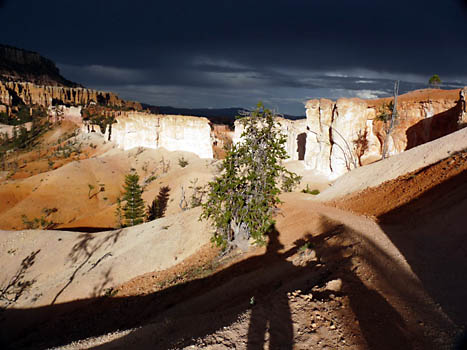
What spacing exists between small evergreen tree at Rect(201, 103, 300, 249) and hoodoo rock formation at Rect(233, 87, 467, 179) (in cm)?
1622

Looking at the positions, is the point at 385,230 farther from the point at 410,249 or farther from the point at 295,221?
the point at 295,221

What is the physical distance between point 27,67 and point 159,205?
143487 millimetres

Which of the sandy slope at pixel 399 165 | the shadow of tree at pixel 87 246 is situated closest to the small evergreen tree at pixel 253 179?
the sandy slope at pixel 399 165

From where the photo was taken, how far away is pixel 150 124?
5203 centimetres

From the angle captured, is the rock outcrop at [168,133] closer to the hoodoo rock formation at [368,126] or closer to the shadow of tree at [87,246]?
the hoodoo rock formation at [368,126]

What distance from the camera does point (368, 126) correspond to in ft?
85.4

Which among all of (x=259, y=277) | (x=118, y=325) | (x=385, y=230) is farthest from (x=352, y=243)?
(x=118, y=325)

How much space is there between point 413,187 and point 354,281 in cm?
957

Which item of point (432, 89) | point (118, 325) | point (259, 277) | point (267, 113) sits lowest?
point (118, 325)

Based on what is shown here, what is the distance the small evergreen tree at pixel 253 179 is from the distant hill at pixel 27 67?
14137 cm

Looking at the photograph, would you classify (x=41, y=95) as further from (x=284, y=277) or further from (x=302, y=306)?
(x=302, y=306)

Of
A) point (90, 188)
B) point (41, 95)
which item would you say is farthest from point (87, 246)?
point (41, 95)

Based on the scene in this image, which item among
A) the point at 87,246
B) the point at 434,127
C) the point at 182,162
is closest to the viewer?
the point at 87,246

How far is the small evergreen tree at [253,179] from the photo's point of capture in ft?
33.4
